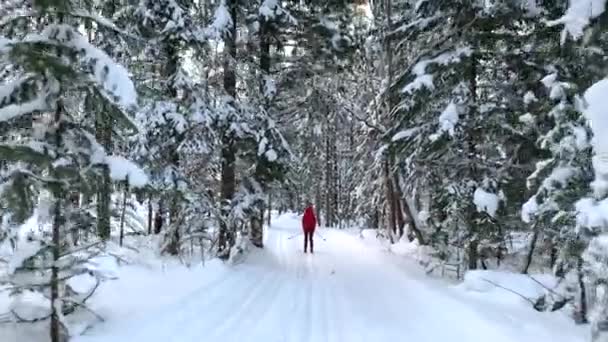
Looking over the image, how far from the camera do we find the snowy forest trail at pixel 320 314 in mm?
7770

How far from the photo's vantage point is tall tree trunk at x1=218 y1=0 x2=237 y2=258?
14.9 metres

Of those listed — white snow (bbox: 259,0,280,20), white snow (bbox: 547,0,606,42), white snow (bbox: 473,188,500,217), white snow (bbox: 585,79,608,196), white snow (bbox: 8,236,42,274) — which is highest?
white snow (bbox: 259,0,280,20)

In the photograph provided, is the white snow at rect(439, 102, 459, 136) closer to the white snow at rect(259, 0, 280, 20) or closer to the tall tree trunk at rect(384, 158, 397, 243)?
the white snow at rect(259, 0, 280, 20)

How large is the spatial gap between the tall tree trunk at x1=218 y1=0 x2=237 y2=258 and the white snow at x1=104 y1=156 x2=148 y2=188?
7415mm

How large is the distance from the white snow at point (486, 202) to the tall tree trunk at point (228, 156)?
656cm


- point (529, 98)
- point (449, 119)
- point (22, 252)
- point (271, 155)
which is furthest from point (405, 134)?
point (22, 252)

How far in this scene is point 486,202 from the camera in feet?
37.7

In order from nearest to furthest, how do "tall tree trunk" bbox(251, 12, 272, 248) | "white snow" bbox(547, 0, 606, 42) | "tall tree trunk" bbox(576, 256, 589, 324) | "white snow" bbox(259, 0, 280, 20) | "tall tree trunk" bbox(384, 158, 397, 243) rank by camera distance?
"white snow" bbox(547, 0, 606, 42), "tall tree trunk" bbox(576, 256, 589, 324), "white snow" bbox(259, 0, 280, 20), "tall tree trunk" bbox(251, 12, 272, 248), "tall tree trunk" bbox(384, 158, 397, 243)

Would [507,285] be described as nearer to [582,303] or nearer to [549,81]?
[582,303]

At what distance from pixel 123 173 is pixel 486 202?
764 centimetres

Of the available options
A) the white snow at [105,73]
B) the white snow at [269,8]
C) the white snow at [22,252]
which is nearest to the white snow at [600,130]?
the white snow at [105,73]

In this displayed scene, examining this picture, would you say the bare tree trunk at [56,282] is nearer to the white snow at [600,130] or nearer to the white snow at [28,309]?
the white snow at [28,309]

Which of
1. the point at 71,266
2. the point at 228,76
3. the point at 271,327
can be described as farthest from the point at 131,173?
the point at 228,76

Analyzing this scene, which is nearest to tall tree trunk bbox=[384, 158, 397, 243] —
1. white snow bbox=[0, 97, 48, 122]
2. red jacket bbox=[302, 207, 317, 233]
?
red jacket bbox=[302, 207, 317, 233]
